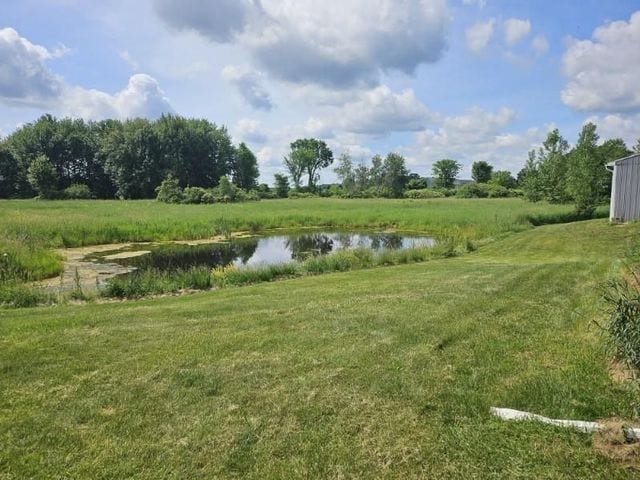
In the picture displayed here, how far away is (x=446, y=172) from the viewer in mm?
96625

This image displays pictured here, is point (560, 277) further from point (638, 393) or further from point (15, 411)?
point (15, 411)

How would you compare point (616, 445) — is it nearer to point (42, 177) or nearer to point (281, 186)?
point (42, 177)

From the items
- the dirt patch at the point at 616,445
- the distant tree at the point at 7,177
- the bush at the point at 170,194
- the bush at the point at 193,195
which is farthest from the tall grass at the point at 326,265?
the distant tree at the point at 7,177

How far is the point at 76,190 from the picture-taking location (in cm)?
6375

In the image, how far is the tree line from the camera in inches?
2608

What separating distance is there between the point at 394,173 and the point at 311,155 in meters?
24.4

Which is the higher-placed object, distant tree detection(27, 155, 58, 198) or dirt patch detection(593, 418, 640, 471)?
distant tree detection(27, 155, 58, 198)

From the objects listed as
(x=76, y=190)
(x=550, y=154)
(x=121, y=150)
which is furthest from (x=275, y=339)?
(x=121, y=150)

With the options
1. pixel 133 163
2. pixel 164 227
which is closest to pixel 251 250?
pixel 164 227

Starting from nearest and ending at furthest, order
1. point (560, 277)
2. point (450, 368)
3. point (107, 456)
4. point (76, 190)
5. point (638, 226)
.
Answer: point (107, 456)
point (450, 368)
point (560, 277)
point (638, 226)
point (76, 190)

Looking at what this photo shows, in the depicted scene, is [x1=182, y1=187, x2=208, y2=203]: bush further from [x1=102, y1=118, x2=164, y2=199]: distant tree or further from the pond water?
the pond water

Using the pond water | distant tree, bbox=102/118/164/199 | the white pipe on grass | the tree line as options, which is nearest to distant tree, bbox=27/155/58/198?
the tree line

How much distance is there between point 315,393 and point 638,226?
1746cm

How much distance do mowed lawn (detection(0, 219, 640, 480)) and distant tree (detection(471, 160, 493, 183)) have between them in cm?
9359
